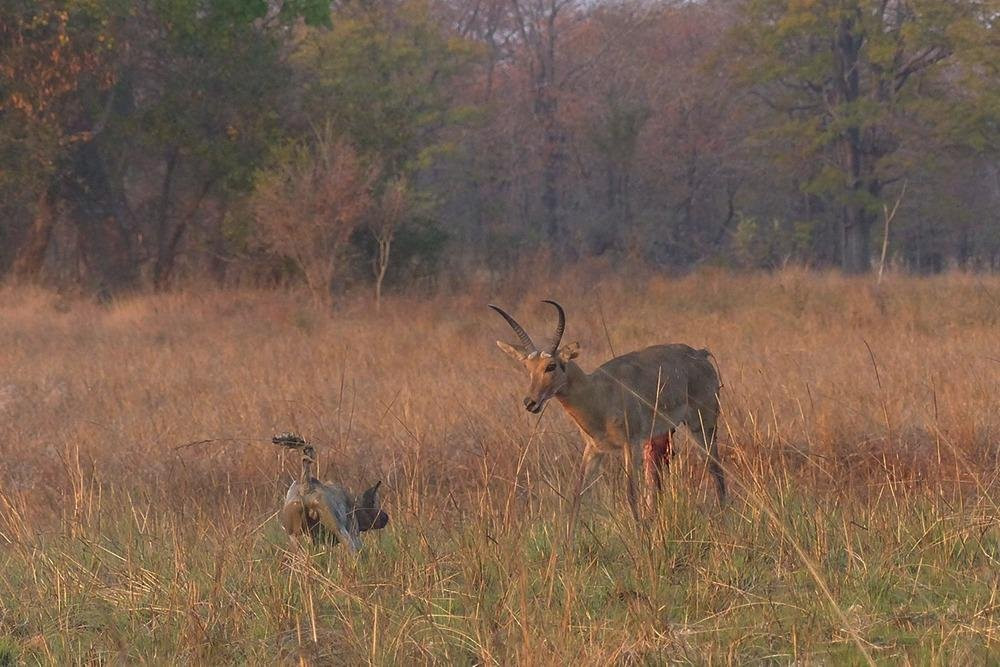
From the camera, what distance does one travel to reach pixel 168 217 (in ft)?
85.9

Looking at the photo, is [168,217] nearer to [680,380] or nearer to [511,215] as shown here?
[511,215]

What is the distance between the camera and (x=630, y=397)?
6.98 m

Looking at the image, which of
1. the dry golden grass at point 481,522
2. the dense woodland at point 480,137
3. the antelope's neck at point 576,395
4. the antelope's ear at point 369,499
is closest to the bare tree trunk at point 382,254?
the dense woodland at point 480,137

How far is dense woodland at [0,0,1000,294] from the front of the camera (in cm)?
2130

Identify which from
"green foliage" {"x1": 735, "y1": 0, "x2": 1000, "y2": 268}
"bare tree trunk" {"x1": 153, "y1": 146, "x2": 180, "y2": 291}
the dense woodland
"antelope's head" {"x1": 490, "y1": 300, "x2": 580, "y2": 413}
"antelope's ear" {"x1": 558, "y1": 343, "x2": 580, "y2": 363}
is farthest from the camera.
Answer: "green foliage" {"x1": 735, "y1": 0, "x2": 1000, "y2": 268}

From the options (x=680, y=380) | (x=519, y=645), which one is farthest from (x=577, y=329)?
(x=519, y=645)

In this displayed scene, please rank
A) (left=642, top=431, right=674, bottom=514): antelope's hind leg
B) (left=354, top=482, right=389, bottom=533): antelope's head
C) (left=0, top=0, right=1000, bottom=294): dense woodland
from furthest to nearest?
(left=0, top=0, right=1000, bottom=294): dense woodland
(left=642, top=431, right=674, bottom=514): antelope's hind leg
(left=354, top=482, right=389, bottom=533): antelope's head

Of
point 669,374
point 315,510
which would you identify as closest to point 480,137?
point 669,374

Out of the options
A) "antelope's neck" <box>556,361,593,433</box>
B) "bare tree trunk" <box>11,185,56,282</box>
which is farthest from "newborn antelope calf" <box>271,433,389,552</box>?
"bare tree trunk" <box>11,185,56,282</box>

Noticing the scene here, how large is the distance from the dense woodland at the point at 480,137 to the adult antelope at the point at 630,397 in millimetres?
7732

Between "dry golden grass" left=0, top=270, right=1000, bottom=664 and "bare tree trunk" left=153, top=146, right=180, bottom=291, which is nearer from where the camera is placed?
"dry golden grass" left=0, top=270, right=1000, bottom=664

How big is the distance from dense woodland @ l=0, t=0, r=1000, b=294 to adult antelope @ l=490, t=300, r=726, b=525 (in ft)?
25.4

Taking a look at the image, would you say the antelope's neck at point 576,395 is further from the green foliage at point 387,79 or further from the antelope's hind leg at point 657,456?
the green foliage at point 387,79

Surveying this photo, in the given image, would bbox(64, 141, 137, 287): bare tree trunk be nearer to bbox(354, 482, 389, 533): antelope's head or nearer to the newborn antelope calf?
bbox(354, 482, 389, 533): antelope's head
